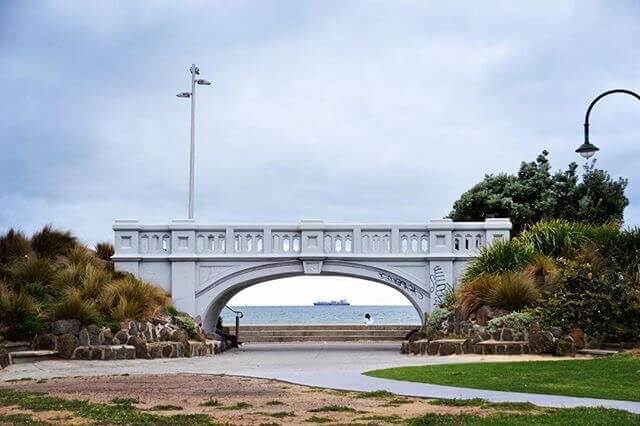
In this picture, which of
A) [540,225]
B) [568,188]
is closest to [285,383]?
[540,225]

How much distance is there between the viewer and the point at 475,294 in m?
23.4

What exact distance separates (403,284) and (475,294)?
5495 millimetres

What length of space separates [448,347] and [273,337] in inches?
663

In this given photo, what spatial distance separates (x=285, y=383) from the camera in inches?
583

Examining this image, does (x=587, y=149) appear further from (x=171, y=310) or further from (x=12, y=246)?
(x=12, y=246)

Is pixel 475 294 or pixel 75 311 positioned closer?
pixel 75 311

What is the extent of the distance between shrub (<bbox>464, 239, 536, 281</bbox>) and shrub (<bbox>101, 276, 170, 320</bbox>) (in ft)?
28.6

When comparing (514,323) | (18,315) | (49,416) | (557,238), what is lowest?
(49,416)

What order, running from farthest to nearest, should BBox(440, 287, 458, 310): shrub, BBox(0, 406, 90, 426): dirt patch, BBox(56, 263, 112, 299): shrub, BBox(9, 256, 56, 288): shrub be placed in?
BBox(9, 256, 56, 288): shrub → BBox(440, 287, 458, 310): shrub → BBox(56, 263, 112, 299): shrub → BBox(0, 406, 90, 426): dirt patch

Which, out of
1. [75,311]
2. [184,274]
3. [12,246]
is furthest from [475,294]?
[12,246]

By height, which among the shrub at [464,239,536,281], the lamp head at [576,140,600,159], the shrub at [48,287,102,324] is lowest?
the shrub at [48,287,102,324]

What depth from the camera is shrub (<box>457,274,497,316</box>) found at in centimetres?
2317

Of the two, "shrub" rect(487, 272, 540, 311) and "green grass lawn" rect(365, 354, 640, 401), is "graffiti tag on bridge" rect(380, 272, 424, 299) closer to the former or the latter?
"shrub" rect(487, 272, 540, 311)

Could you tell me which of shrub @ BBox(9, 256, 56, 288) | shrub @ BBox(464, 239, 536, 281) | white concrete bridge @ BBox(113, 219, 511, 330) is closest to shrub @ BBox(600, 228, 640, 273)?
shrub @ BBox(464, 239, 536, 281)
